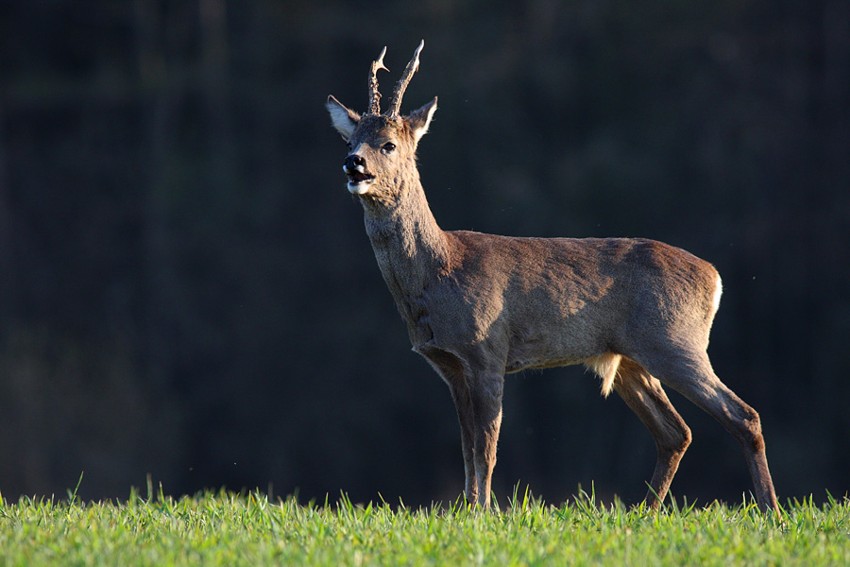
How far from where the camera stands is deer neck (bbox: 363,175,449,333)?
7.80 meters

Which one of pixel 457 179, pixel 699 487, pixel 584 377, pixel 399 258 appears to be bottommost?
pixel 699 487

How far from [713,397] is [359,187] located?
2097 mm

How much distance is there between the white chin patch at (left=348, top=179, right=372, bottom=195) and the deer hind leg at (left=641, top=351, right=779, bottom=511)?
170 centimetres

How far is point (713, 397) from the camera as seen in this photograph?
7.74m

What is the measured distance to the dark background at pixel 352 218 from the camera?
22.3 m

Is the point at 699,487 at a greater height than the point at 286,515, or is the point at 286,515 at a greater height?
the point at 286,515

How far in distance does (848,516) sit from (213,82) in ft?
72.2

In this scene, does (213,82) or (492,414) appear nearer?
(492,414)

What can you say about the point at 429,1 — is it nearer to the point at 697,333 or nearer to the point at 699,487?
the point at 699,487

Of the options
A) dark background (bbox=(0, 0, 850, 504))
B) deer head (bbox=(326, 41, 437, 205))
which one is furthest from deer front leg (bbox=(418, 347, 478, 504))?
dark background (bbox=(0, 0, 850, 504))

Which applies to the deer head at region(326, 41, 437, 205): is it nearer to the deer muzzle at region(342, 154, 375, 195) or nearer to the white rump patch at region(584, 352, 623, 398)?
the deer muzzle at region(342, 154, 375, 195)

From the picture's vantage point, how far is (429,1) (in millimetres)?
26938

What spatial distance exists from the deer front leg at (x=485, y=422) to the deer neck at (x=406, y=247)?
1.61ft

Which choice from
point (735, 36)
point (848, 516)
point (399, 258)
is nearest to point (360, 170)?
point (399, 258)
